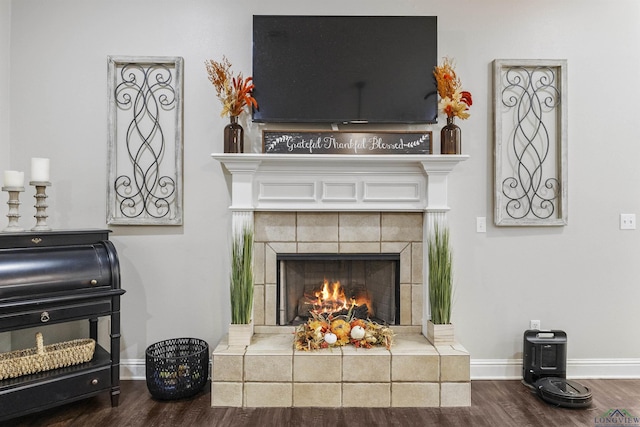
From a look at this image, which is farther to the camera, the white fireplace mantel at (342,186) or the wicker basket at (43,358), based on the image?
the white fireplace mantel at (342,186)

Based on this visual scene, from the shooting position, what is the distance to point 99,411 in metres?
2.46

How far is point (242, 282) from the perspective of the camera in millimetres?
2650

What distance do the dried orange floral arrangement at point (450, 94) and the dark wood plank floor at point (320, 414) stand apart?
1.82 m

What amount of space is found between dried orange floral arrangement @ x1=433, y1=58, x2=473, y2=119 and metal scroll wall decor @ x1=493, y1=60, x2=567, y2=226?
1.18ft

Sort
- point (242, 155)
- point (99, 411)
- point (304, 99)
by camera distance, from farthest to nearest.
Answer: point (304, 99) < point (242, 155) < point (99, 411)

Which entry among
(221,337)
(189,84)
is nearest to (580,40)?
(189,84)

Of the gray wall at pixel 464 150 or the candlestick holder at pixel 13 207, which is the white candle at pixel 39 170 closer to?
the candlestick holder at pixel 13 207

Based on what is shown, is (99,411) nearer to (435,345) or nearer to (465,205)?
(435,345)

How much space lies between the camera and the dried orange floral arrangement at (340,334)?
2.61m

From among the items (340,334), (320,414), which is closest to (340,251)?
(340,334)

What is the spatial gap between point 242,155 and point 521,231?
6.56ft

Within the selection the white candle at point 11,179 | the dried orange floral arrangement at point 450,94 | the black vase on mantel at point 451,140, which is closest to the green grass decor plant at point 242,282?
the white candle at point 11,179

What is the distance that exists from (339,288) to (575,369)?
69.0 inches

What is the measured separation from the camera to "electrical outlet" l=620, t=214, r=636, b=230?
9.73 feet
